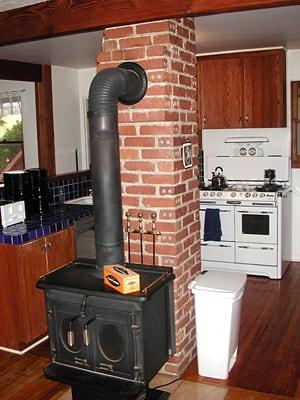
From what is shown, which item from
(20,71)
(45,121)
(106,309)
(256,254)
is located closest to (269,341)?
(256,254)

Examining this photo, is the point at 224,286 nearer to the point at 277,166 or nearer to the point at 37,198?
the point at 37,198

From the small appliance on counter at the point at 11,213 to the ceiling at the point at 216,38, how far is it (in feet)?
4.56

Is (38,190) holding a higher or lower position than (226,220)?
higher

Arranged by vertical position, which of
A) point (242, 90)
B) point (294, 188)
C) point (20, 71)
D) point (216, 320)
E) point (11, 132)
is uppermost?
point (20, 71)

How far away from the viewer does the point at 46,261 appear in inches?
157

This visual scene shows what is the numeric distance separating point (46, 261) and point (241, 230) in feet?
7.56

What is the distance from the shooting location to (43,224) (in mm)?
4070

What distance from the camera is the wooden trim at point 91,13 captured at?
9.37 feet

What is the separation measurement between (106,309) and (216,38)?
114 inches

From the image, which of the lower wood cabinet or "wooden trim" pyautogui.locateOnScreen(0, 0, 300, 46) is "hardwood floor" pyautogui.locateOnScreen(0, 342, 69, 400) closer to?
the lower wood cabinet

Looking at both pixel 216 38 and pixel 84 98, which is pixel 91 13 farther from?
pixel 84 98

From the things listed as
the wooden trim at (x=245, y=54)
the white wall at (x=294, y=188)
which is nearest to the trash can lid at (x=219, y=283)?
the white wall at (x=294, y=188)

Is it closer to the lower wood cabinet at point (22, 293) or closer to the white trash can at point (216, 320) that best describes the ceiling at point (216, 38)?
the lower wood cabinet at point (22, 293)

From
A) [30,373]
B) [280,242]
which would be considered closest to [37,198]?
[30,373]
